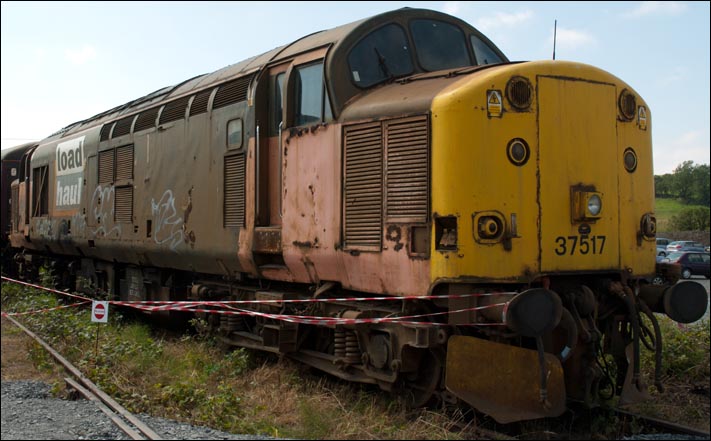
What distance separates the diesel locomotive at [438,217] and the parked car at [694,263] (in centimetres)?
2572

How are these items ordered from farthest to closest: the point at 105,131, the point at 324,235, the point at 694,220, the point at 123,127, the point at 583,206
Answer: the point at 694,220 < the point at 105,131 < the point at 123,127 < the point at 324,235 < the point at 583,206

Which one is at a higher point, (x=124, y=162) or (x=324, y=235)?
(x=124, y=162)

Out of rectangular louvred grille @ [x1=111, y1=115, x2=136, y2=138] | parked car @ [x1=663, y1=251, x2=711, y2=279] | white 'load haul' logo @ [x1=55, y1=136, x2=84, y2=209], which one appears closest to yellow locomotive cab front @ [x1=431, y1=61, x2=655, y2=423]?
rectangular louvred grille @ [x1=111, y1=115, x2=136, y2=138]

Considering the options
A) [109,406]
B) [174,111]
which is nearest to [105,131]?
[174,111]

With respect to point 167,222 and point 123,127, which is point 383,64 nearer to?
point 167,222

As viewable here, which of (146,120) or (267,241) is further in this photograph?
(146,120)

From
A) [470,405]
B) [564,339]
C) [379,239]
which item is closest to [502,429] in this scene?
[470,405]

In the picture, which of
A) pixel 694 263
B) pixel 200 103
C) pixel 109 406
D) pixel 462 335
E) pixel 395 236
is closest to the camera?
pixel 462 335

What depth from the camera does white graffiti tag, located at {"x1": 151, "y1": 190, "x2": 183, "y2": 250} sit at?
9102mm

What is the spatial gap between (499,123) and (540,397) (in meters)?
2.14

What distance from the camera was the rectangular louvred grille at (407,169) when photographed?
562cm

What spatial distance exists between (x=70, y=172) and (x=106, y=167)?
2.08 meters

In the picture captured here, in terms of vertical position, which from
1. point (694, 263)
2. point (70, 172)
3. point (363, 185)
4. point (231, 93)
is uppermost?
point (231, 93)

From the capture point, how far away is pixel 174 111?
954 centimetres
